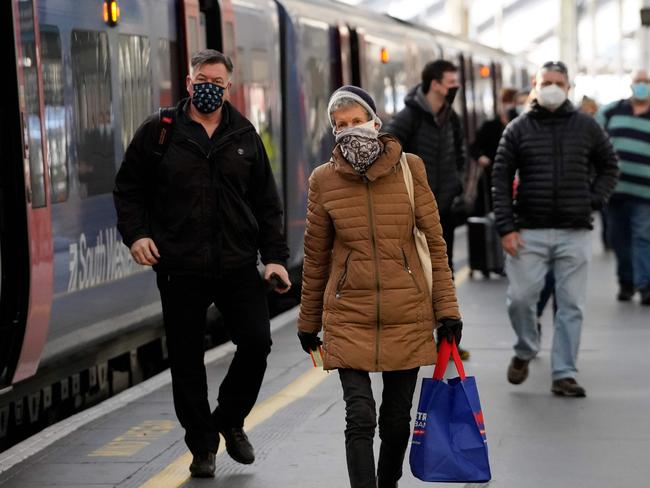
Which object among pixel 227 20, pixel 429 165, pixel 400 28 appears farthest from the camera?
pixel 400 28

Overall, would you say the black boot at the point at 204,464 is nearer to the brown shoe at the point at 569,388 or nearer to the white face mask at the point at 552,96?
the brown shoe at the point at 569,388

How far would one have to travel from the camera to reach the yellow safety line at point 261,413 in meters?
6.25

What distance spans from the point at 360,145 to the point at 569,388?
10.5ft

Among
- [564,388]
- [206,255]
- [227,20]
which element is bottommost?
[564,388]

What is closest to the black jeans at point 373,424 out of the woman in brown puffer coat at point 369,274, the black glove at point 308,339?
the woman in brown puffer coat at point 369,274

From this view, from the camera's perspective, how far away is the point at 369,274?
529cm

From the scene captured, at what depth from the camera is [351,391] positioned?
5.33m

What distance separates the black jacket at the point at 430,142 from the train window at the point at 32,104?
250 cm

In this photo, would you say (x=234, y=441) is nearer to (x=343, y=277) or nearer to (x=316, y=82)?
(x=343, y=277)

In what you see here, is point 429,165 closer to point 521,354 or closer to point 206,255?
point 521,354

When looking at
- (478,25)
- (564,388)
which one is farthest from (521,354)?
(478,25)

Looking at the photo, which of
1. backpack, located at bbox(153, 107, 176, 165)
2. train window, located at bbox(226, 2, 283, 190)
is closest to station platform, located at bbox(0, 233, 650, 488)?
backpack, located at bbox(153, 107, 176, 165)

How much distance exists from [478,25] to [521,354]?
203ft

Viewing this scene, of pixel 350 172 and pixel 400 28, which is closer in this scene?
pixel 350 172
